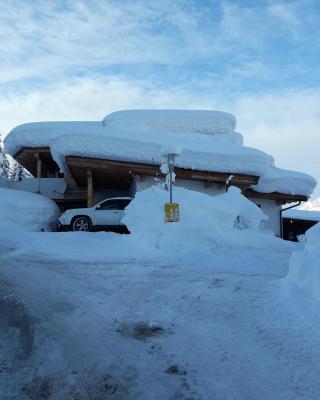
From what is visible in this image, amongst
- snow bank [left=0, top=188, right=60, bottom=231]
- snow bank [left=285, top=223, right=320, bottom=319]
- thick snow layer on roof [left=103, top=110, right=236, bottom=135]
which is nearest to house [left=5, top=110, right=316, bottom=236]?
thick snow layer on roof [left=103, top=110, right=236, bottom=135]

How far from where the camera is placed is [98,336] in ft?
15.9

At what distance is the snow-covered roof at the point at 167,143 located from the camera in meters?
18.6

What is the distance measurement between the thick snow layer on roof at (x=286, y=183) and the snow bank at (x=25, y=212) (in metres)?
9.46

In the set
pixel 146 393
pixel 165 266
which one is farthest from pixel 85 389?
pixel 165 266

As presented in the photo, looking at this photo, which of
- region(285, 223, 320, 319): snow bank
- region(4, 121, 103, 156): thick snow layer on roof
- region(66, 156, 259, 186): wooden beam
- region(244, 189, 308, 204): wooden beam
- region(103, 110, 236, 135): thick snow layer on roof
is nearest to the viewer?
region(285, 223, 320, 319): snow bank

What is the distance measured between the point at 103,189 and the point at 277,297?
1771 cm

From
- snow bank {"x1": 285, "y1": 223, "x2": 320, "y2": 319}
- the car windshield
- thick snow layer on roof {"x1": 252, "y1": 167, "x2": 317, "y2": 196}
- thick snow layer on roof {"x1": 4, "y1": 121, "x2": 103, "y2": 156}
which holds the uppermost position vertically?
thick snow layer on roof {"x1": 4, "y1": 121, "x2": 103, "y2": 156}

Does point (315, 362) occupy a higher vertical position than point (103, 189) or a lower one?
lower

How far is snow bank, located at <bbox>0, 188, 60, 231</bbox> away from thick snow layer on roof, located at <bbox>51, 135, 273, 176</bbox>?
196 centimetres

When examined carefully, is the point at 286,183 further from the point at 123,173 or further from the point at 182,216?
the point at 182,216

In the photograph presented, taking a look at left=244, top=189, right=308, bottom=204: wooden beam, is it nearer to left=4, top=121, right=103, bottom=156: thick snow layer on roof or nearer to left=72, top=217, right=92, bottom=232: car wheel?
left=4, top=121, right=103, bottom=156: thick snow layer on roof

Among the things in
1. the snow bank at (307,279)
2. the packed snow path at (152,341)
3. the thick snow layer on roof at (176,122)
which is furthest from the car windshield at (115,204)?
the snow bank at (307,279)

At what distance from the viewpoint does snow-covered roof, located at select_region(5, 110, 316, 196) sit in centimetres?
1862

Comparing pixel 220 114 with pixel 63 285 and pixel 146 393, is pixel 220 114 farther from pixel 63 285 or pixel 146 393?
pixel 146 393
